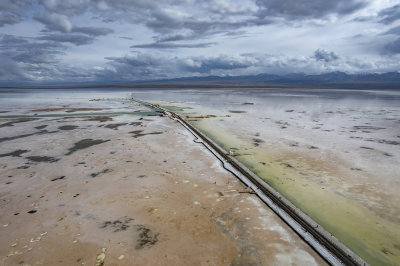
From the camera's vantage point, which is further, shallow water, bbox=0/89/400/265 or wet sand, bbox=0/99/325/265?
shallow water, bbox=0/89/400/265

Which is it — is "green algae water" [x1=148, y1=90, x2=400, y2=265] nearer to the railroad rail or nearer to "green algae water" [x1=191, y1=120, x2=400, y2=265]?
"green algae water" [x1=191, y1=120, x2=400, y2=265]

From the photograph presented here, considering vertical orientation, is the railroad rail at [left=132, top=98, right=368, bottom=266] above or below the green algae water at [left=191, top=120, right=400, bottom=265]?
above

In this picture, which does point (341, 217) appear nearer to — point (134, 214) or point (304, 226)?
point (304, 226)

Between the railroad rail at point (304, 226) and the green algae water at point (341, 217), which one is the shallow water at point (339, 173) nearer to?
the green algae water at point (341, 217)

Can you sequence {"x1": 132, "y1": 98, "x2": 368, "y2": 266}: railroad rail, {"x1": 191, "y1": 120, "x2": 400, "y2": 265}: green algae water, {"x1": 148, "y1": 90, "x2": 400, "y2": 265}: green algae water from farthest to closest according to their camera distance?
{"x1": 148, "y1": 90, "x2": 400, "y2": 265}: green algae water < {"x1": 191, "y1": 120, "x2": 400, "y2": 265}: green algae water < {"x1": 132, "y1": 98, "x2": 368, "y2": 266}: railroad rail

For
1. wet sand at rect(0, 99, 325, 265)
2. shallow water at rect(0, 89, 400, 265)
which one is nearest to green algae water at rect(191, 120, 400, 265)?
shallow water at rect(0, 89, 400, 265)

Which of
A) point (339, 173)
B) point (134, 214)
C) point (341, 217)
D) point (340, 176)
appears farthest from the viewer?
point (339, 173)

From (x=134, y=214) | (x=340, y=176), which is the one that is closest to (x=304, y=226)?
(x=134, y=214)

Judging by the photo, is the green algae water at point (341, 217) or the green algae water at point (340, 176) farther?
the green algae water at point (340, 176)

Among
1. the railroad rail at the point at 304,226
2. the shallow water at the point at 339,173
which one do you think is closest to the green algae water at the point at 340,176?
the shallow water at the point at 339,173
